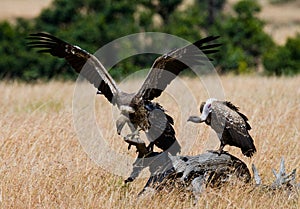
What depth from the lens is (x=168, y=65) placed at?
5652 mm

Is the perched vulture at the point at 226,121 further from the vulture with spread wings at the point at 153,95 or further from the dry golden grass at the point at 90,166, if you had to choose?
the dry golden grass at the point at 90,166

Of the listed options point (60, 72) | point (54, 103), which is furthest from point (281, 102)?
point (60, 72)

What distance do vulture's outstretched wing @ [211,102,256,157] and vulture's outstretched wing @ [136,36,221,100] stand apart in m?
0.48

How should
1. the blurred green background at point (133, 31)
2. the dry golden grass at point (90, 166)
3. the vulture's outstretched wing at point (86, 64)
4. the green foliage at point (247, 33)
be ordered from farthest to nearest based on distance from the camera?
the green foliage at point (247, 33) → the blurred green background at point (133, 31) → the vulture's outstretched wing at point (86, 64) → the dry golden grass at point (90, 166)

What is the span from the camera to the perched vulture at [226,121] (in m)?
5.63

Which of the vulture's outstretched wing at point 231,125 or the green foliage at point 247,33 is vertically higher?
the vulture's outstretched wing at point 231,125

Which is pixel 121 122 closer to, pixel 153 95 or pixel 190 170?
pixel 153 95

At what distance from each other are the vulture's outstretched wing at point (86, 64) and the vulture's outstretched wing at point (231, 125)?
1.00m

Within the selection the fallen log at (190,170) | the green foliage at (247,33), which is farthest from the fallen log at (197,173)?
the green foliage at (247,33)

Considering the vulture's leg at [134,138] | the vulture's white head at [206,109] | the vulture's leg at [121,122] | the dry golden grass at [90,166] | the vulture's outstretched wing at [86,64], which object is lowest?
A: the dry golden grass at [90,166]

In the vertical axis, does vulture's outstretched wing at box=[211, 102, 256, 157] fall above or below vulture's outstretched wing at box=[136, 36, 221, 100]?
below

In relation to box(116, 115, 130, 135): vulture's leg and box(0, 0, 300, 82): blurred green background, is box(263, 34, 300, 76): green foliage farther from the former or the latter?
box(116, 115, 130, 135): vulture's leg

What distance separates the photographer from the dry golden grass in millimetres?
5273

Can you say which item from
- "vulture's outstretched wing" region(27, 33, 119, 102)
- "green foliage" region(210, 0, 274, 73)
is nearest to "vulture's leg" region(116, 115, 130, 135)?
"vulture's outstretched wing" region(27, 33, 119, 102)
